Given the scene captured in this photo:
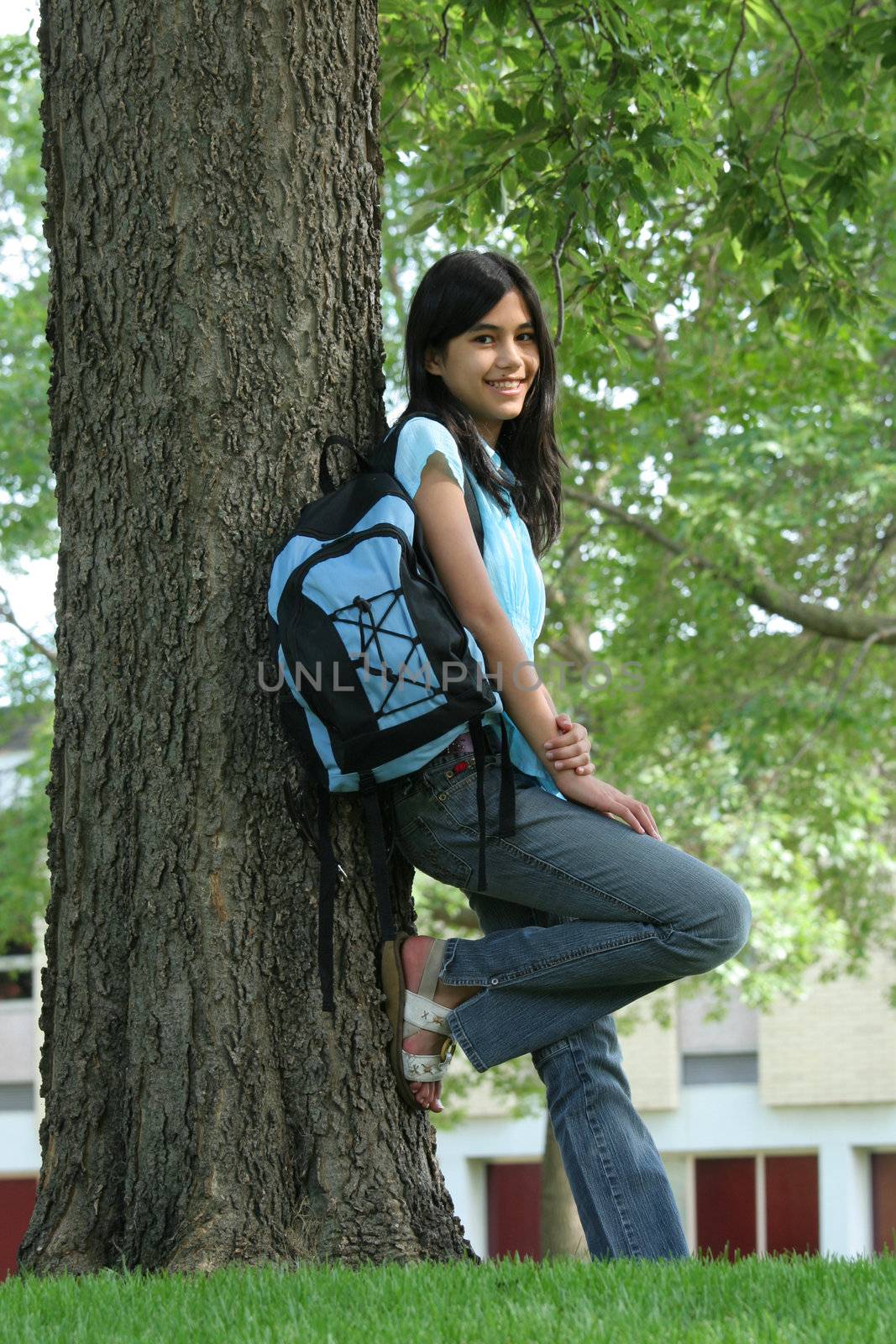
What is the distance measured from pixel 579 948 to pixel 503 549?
3.17 feet

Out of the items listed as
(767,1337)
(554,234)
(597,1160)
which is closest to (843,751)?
(554,234)

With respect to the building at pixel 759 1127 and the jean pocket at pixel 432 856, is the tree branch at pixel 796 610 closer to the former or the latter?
the jean pocket at pixel 432 856

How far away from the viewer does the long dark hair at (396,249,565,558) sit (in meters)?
4.04

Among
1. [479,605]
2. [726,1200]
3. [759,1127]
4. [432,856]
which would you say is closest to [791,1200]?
[726,1200]

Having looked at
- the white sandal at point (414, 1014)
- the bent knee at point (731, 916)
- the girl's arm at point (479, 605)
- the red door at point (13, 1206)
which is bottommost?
the red door at point (13, 1206)

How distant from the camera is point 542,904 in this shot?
12.5ft

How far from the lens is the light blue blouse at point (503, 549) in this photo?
3.80m

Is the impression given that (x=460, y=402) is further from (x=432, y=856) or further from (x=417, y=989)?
(x=417, y=989)

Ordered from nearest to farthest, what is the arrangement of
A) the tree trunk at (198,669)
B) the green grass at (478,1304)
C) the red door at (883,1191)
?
the green grass at (478,1304) < the tree trunk at (198,669) < the red door at (883,1191)

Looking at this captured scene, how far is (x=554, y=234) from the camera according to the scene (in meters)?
5.73

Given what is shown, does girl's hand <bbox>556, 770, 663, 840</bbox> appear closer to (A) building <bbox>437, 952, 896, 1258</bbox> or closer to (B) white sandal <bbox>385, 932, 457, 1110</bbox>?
(B) white sandal <bbox>385, 932, 457, 1110</bbox>

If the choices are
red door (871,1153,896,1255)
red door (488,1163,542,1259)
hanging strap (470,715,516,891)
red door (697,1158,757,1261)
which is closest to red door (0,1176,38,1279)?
red door (488,1163,542,1259)

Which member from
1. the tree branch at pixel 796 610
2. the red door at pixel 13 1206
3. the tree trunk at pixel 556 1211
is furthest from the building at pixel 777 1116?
the tree branch at pixel 796 610

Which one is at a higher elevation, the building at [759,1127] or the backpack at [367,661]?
the backpack at [367,661]
